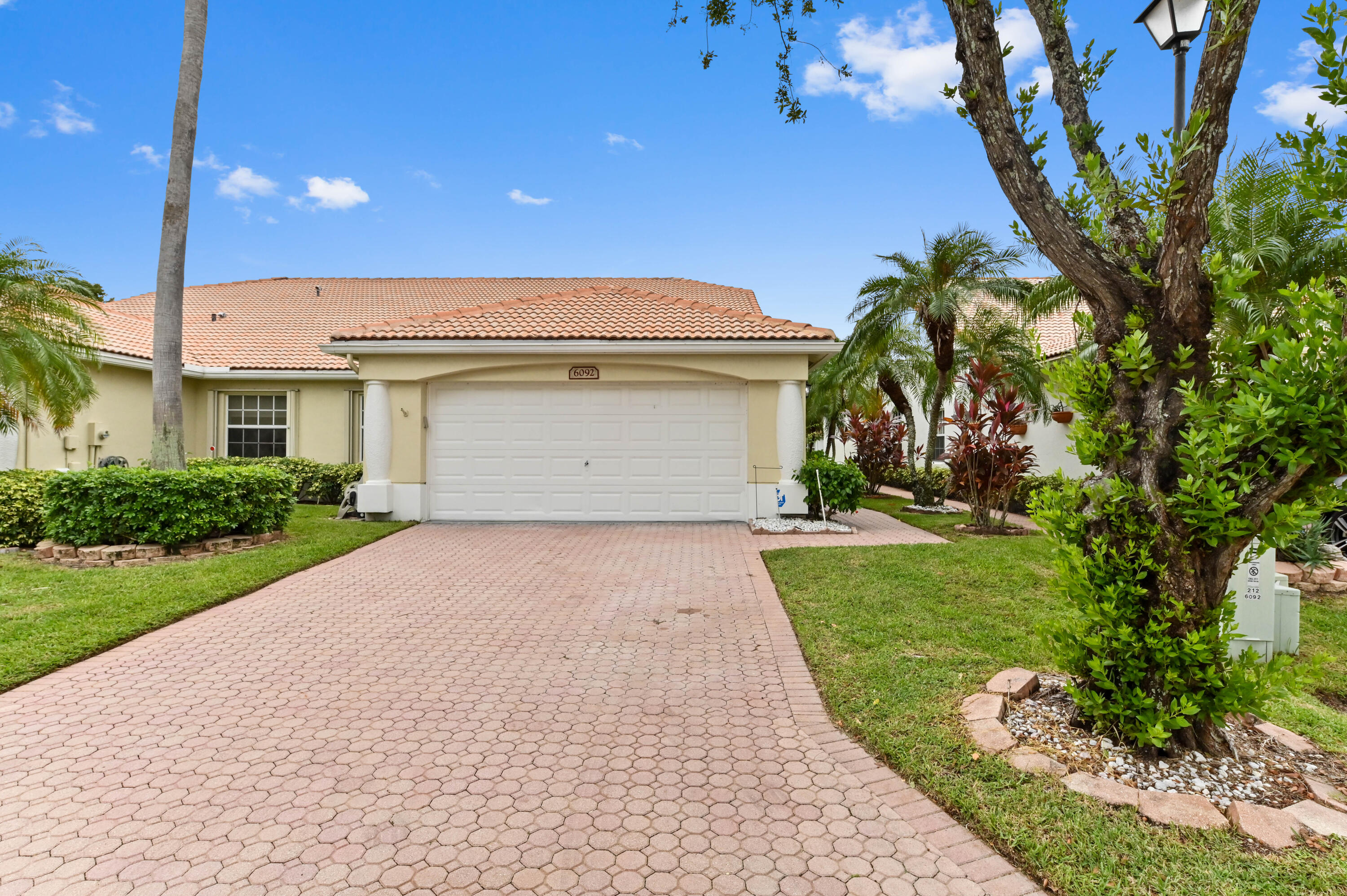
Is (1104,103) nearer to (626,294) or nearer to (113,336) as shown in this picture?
(626,294)

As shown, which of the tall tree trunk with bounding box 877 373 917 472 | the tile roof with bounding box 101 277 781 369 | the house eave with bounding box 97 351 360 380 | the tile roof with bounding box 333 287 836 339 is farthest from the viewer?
the tall tree trunk with bounding box 877 373 917 472

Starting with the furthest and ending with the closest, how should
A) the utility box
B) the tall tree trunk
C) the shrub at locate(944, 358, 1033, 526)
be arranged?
the tall tree trunk < the shrub at locate(944, 358, 1033, 526) < the utility box

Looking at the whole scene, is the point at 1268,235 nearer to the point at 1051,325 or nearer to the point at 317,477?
the point at 1051,325

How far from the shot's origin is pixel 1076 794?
3.21 m

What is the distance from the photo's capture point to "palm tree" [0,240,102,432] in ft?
32.0

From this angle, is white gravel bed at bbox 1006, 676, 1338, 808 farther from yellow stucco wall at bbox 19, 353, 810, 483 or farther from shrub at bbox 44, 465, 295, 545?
shrub at bbox 44, 465, 295, 545

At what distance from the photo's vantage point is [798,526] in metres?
12.1

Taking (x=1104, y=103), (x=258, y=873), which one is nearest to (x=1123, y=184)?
(x=1104, y=103)

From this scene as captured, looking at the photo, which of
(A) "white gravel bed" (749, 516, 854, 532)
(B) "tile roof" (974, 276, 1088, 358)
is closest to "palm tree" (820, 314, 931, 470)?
(B) "tile roof" (974, 276, 1088, 358)

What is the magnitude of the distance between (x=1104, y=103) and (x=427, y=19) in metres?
12.4

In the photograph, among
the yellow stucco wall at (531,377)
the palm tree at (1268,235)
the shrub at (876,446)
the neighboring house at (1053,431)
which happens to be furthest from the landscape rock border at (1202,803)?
the shrub at (876,446)

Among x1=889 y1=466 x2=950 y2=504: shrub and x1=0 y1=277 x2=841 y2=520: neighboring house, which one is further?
x1=889 y1=466 x2=950 y2=504: shrub

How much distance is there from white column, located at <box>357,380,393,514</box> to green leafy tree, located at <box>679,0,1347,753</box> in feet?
37.7

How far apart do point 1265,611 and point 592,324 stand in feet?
35.0
